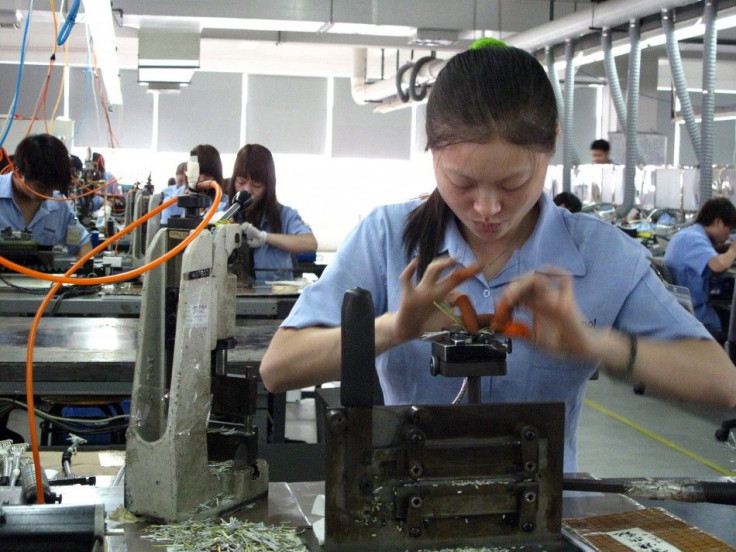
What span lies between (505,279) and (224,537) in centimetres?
50

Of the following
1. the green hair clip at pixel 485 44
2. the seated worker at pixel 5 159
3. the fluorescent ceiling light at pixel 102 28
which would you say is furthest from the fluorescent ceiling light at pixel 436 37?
the green hair clip at pixel 485 44

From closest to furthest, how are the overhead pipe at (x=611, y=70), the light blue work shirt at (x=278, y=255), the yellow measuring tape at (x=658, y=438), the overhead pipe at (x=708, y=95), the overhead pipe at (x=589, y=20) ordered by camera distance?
the yellow measuring tape at (x=658, y=438)
the light blue work shirt at (x=278, y=255)
the overhead pipe at (x=708, y=95)
the overhead pipe at (x=589, y=20)
the overhead pipe at (x=611, y=70)

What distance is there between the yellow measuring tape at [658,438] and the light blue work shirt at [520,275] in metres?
2.44

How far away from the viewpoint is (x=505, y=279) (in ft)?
4.01

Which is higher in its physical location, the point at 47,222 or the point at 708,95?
the point at 708,95

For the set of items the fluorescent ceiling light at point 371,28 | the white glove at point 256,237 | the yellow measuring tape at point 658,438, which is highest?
the fluorescent ceiling light at point 371,28

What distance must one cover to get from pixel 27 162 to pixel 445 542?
119 inches

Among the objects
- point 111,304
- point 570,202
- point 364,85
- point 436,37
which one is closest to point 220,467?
point 111,304

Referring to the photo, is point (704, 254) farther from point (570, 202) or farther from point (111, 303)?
point (111, 303)

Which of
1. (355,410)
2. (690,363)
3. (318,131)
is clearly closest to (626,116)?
(690,363)

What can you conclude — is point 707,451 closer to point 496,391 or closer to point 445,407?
point 496,391

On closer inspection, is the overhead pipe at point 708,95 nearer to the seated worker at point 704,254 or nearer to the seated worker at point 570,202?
the seated worker at point 704,254

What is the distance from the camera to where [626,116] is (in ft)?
18.6

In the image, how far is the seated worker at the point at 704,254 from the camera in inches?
187
